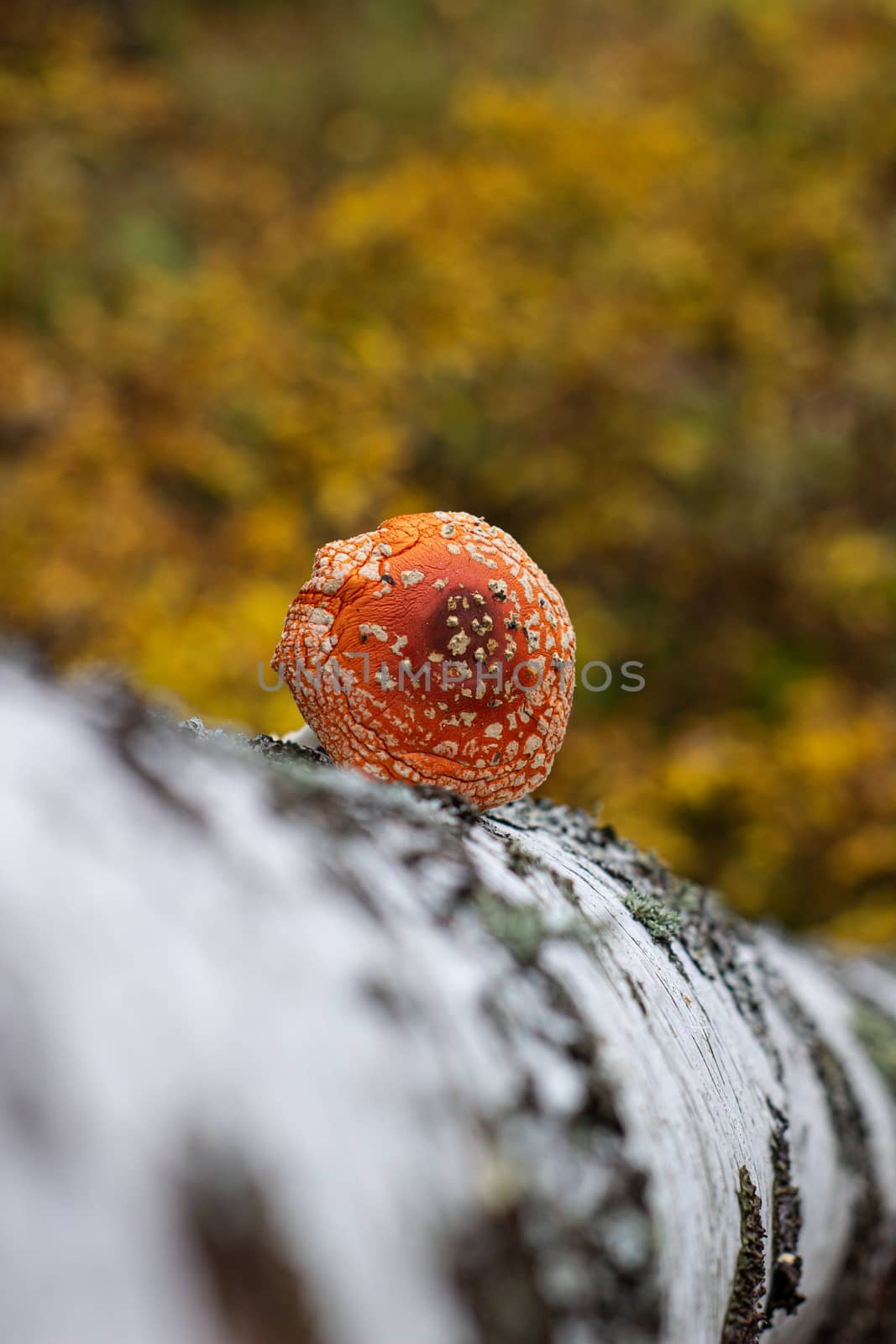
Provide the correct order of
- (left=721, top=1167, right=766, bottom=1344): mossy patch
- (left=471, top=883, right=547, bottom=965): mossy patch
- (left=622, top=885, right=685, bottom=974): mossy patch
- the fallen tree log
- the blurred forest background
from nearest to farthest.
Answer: the fallen tree log → (left=471, top=883, right=547, bottom=965): mossy patch → (left=721, top=1167, right=766, bottom=1344): mossy patch → (left=622, top=885, right=685, bottom=974): mossy patch → the blurred forest background

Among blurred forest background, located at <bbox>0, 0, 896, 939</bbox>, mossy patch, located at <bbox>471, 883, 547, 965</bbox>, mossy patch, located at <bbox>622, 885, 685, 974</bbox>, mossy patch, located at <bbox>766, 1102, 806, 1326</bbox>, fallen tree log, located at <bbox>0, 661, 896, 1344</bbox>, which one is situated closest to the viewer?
fallen tree log, located at <bbox>0, 661, 896, 1344</bbox>

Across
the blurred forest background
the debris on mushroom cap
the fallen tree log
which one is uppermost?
the blurred forest background

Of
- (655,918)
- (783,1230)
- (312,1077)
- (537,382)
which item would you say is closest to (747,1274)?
(783,1230)

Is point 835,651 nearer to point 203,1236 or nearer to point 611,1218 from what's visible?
point 611,1218

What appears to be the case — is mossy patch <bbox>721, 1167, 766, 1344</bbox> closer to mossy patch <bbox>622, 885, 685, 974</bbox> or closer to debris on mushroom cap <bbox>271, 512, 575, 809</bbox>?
mossy patch <bbox>622, 885, 685, 974</bbox>

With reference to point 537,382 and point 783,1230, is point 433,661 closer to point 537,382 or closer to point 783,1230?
point 783,1230

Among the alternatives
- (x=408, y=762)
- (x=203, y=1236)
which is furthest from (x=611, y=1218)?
(x=408, y=762)

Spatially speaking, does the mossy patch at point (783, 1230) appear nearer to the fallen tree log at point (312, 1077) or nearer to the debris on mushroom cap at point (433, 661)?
the fallen tree log at point (312, 1077)

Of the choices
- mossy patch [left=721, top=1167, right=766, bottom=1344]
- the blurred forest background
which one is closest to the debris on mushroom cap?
mossy patch [left=721, top=1167, right=766, bottom=1344]

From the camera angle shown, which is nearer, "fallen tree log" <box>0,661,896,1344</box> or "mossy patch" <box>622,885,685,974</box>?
"fallen tree log" <box>0,661,896,1344</box>

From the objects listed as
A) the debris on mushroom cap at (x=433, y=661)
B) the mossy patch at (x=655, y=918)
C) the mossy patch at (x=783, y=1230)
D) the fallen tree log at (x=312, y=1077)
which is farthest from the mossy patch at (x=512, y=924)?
the mossy patch at (x=783, y=1230)
